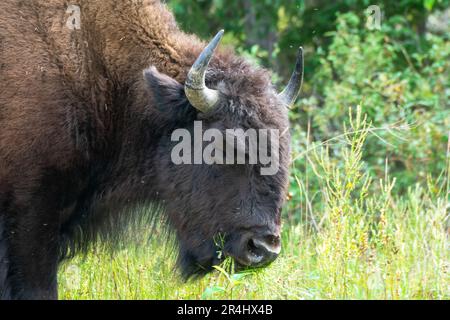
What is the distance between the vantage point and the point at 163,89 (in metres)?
6.26

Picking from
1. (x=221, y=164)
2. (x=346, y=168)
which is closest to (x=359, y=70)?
(x=346, y=168)

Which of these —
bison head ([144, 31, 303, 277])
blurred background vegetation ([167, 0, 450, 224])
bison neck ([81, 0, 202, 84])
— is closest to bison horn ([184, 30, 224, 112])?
bison head ([144, 31, 303, 277])

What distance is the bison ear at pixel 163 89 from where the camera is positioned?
6195mm

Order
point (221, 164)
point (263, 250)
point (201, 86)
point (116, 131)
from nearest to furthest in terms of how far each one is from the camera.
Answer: point (263, 250), point (201, 86), point (221, 164), point (116, 131)

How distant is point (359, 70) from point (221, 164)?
5.12 meters

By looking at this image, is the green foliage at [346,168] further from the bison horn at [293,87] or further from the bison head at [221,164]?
the bison horn at [293,87]

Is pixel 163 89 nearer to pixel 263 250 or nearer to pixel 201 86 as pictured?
pixel 201 86

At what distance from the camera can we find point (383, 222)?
246 inches

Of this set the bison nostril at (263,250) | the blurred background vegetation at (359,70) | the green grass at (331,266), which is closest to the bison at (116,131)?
the bison nostril at (263,250)

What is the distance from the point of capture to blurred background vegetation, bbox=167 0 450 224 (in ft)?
33.7

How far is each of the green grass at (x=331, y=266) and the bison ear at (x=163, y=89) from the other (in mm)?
1174

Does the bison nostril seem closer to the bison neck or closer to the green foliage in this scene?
the green foliage

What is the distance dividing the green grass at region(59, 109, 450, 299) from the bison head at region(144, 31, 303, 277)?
0.82ft
